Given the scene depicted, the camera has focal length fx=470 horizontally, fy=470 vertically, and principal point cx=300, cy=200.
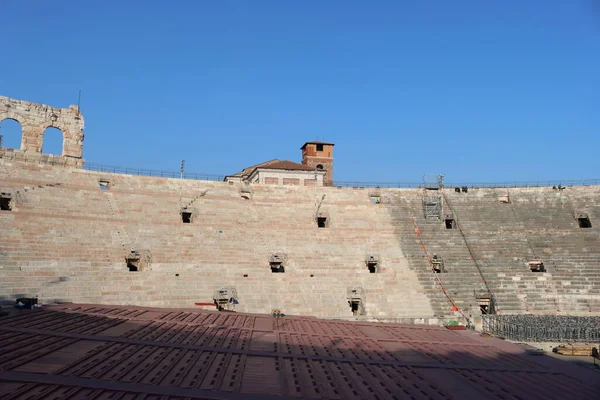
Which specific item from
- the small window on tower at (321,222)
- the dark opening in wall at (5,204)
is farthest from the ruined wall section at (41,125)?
the small window on tower at (321,222)

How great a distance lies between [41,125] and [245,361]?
20.8 m

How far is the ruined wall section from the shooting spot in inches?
983

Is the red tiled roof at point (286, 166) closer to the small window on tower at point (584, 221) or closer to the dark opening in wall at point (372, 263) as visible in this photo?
the dark opening in wall at point (372, 263)

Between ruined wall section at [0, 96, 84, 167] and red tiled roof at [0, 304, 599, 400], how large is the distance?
39.0ft

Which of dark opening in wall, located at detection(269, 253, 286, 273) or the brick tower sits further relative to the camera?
the brick tower

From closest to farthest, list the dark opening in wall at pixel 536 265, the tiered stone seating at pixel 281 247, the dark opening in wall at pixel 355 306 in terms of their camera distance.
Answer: the tiered stone seating at pixel 281 247 → the dark opening in wall at pixel 355 306 → the dark opening in wall at pixel 536 265

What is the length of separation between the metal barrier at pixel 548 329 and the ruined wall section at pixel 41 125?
2374cm

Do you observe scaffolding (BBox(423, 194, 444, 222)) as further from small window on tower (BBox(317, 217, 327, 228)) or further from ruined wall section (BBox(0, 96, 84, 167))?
ruined wall section (BBox(0, 96, 84, 167))

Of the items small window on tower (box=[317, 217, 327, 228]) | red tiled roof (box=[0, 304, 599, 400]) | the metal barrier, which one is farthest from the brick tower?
red tiled roof (box=[0, 304, 599, 400])

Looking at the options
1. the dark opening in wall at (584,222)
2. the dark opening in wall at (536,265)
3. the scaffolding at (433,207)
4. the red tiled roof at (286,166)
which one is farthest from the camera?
the red tiled roof at (286,166)

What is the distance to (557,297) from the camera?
24938 mm

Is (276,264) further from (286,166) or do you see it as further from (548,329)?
(286,166)

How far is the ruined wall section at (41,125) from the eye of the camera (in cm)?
2497

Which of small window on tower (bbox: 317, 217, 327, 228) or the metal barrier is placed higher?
small window on tower (bbox: 317, 217, 327, 228)
